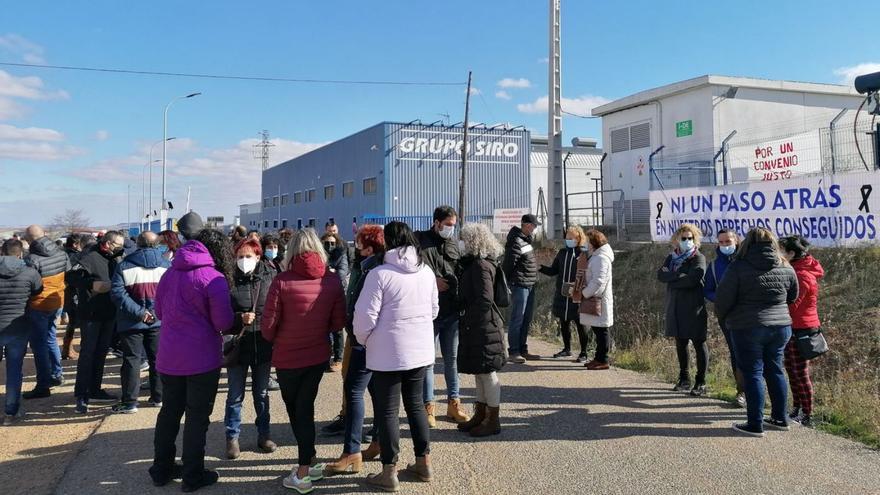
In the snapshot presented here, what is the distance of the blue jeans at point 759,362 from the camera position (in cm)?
493

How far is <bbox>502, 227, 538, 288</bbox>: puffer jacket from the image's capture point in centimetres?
786

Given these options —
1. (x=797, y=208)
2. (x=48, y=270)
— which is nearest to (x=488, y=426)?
(x=48, y=270)

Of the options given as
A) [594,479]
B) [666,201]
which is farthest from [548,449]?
[666,201]

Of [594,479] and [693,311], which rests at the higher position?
[693,311]

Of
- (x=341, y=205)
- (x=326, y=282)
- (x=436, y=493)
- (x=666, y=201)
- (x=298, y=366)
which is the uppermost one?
(x=341, y=205)

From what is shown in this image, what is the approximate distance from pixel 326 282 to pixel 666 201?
10783 millimetres

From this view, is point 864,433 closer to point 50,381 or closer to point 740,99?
point 50,381

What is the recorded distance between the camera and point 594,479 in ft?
13.6

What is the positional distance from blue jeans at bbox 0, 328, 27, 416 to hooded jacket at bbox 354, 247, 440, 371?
4.19 metres

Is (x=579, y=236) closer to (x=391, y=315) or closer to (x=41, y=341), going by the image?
(x=391, y=315)

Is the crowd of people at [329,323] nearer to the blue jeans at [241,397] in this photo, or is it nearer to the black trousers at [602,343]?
Result: the blue jeans at [241,397]

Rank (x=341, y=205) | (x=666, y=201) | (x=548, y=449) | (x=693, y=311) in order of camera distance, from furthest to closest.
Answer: (x=341, y=205) < (x=666, y=201) < (x=693, y=311) < (x=548, y=449)

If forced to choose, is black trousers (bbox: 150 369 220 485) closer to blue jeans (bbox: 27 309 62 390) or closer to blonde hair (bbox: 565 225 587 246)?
blue jeans (bbox: 27 309 62 390)

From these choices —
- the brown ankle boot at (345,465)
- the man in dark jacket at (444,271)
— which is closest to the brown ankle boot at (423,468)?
the brown ankle boot at (345,465)
